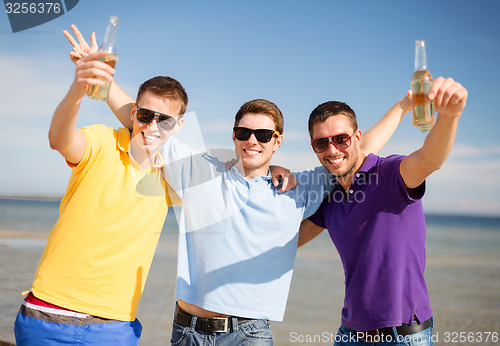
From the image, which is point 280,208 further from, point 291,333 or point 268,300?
point 291,333

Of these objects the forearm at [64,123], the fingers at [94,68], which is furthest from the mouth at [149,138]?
the fingers at [94,68]

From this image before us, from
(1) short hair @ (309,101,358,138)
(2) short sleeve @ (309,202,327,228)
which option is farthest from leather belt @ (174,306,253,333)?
(1) short hair @ (309,101,358,138)

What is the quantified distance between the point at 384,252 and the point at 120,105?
2.37 metres

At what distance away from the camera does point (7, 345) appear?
4.56 metres

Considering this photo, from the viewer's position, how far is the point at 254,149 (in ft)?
11.6

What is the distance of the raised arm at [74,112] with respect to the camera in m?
2.35

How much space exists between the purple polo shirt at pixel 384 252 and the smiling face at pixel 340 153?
0.57 ft

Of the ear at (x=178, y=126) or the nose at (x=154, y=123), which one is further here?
the ear at (x=178, y=126)

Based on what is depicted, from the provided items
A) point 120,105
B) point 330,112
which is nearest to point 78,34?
point 120,105

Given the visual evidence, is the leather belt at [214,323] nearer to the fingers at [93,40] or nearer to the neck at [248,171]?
the neck at [248,171]

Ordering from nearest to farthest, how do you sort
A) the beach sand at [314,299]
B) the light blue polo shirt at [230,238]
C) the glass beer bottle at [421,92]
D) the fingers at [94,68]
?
1. the fingers at [94,68]
2. the glass beer bottle at [421,92]
3. the light blue polo shirt at [230,238]
4. the beach sand at [314,299]

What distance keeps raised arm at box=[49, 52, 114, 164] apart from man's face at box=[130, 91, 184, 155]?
0.43 meters

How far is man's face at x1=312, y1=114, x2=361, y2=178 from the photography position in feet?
11.3

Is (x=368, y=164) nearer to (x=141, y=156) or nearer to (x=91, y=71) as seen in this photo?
(x=141, y=156)
